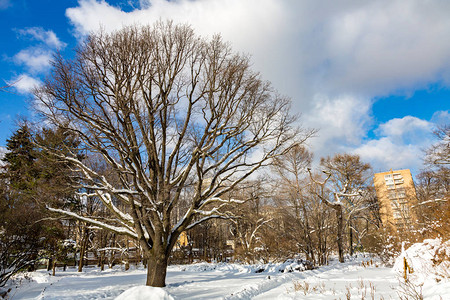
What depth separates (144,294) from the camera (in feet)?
17.9

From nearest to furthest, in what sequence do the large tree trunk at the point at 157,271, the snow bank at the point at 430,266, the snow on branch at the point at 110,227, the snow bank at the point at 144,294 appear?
the snow bank at the point at 430,266
the snow bank at the point at 144,294
the large tree trunk at the point at 157,271
the snow on branch at the point at 110,227

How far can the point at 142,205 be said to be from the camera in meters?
9.72

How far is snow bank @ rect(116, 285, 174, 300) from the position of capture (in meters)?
5.32

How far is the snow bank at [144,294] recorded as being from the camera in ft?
17.4

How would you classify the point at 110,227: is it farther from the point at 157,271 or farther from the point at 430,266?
the point at 430,266

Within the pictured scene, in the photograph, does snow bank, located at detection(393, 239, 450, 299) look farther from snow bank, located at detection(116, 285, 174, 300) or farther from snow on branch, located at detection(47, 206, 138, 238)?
snow on branch, located at detection(47, 206, 138, 238)

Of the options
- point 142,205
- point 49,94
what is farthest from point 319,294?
point 49,94

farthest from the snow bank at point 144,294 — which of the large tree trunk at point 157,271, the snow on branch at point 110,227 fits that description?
the snow on branch at point 110,227

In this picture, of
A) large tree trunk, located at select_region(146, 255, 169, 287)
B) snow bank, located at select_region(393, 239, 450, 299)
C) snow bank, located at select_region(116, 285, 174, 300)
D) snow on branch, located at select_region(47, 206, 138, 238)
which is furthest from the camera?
snow on branch, located at select_region(47, 206, 138, 238)

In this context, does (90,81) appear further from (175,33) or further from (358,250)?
(358,250)

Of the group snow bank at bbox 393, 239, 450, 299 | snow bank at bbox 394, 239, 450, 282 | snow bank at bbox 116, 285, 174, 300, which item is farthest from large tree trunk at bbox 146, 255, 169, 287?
snow bank at bbox 394, 239, 450, 282

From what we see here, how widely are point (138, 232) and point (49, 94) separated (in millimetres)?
6459

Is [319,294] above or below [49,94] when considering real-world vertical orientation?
below

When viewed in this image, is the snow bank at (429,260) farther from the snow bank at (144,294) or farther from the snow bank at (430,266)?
the snow bank at (144,294)
